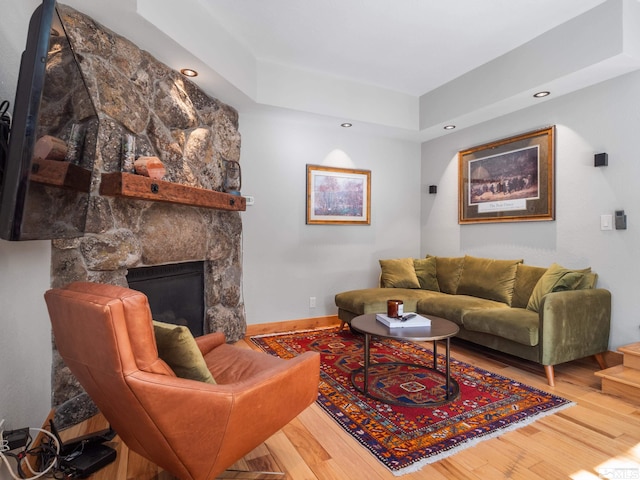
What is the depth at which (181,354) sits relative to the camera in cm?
139

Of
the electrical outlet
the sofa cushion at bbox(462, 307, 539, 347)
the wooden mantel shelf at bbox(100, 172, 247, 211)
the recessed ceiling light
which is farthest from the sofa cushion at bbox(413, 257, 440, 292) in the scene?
the electrical outlet

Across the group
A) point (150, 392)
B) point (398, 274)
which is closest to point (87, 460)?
point (150, 392)

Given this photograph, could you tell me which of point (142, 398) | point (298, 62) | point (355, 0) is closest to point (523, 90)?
point (355, 0)

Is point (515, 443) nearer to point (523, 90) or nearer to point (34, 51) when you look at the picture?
point (34, 51)

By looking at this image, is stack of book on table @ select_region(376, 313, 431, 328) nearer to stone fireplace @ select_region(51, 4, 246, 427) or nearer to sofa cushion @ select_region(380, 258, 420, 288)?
sofa cushion @ select_region(380, 258, 420, 288)

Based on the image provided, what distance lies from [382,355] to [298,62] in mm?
2994

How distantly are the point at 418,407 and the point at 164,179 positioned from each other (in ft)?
7.97

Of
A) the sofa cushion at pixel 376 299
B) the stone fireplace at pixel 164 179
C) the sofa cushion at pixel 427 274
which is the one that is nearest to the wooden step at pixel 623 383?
the sofa cushion at pixel 376 299

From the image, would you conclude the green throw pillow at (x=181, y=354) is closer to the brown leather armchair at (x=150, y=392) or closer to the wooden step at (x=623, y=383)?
the brown leather armchair at (x=150, y=392)

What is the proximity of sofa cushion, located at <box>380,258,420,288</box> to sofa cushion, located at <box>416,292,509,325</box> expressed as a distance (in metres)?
0.52

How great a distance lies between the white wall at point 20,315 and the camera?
5.08 ft

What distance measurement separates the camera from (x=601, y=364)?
9.77ft

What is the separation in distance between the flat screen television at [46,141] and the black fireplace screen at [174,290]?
1.05m

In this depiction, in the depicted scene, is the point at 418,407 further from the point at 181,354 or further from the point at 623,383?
the point at 181,354
